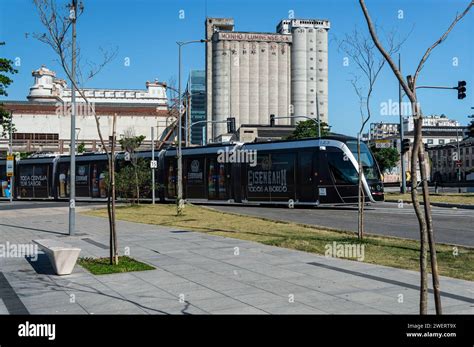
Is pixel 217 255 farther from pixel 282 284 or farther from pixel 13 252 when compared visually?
pixel 13 252

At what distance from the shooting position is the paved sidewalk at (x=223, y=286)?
7125mm

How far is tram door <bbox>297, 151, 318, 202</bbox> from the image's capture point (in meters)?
26.6

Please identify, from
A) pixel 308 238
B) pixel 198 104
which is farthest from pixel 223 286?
pixel 198 104

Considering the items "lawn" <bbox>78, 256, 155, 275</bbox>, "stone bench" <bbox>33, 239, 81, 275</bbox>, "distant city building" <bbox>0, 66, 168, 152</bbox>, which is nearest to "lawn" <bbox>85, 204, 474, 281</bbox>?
"lawn" <bbox>78, 256, 155, 275</bbox>

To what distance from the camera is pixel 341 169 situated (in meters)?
25.6

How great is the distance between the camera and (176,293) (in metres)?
8.02

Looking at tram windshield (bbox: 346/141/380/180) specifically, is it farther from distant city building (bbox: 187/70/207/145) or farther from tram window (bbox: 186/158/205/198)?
distant city building (bbox: 187/70/207/145)

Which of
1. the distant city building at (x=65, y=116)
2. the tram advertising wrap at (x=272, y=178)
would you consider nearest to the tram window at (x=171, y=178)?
the tram advertising wrap at (x=272, y=178)

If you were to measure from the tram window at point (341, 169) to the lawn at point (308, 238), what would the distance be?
247 inches

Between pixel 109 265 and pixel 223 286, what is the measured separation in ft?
10.1

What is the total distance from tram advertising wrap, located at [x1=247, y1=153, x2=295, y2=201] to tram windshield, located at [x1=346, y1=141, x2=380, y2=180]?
10.7ft

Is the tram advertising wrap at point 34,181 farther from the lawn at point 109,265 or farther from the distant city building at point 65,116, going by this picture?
the distant city building at point 65,116

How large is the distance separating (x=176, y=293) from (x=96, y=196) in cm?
3040

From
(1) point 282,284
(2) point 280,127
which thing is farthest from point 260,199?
(2) point 280,127
